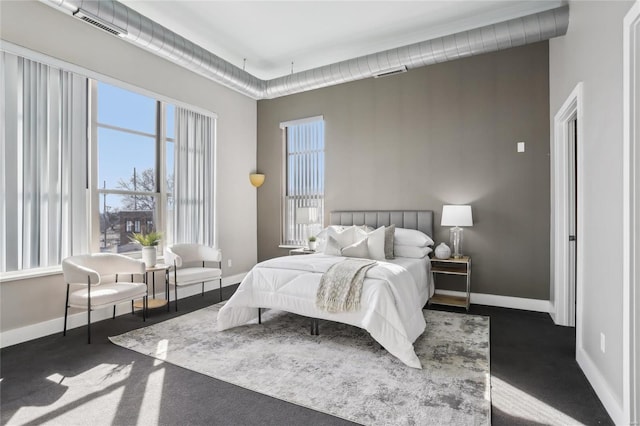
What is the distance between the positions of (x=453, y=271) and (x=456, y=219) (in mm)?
680

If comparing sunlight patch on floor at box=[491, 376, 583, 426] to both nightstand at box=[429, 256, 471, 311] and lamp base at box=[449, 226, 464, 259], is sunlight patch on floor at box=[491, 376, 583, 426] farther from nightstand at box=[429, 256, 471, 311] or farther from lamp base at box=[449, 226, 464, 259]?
lamp base at box=[449, 226, 464, 259]

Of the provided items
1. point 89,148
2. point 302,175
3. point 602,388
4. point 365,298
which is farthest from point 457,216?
point 89,148

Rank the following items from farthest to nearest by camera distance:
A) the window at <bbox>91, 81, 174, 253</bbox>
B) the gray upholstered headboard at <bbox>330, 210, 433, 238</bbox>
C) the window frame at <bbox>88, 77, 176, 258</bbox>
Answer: the gray upholstered headboard at <bbox>330, 210, 433, 238</bbox> < the window at <bbox>91, 81, 174, 253</bbox> < the window frame at <bbox>88, 77, 176, 258</bbox>

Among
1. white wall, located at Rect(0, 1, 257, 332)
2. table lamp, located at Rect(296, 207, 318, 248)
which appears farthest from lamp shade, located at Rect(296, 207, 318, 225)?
white wall, located at Rect(0, 1, 257, 332)

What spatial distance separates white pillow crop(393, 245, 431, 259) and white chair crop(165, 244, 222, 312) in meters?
2.50

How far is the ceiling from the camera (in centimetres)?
381

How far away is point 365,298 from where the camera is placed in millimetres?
3051

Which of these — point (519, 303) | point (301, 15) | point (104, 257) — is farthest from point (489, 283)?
point (104, 257)

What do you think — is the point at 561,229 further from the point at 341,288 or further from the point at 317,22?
the point at 317,22

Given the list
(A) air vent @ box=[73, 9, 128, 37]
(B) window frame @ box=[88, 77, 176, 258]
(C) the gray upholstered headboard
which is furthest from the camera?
(C) the gray upholstered headboard

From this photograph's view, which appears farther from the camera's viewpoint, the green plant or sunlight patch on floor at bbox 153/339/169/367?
the green plant

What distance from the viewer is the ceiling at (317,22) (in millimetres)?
3812

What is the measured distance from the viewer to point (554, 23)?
3467 mm

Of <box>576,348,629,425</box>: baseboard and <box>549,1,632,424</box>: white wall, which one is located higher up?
<box>549,1,632,424</box>: white wall
